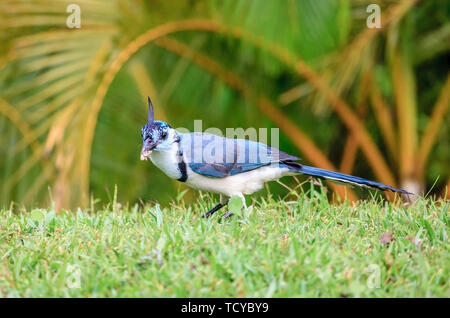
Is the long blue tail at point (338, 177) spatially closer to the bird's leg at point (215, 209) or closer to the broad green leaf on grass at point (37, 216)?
the bird's leg at point (215, 209)

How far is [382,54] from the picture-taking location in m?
7.73

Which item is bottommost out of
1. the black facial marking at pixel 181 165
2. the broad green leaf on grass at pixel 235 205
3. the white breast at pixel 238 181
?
the broad green leaf on grass at pixel 235 205

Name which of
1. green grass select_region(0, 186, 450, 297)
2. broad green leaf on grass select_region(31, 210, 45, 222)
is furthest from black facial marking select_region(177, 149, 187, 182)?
broad green leaf on grass select_region(31, 210, 45, 222)

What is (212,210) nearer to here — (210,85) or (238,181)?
(238,181)

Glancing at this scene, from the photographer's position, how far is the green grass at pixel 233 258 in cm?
303

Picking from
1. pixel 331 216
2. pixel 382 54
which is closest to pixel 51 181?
pixel 331 216

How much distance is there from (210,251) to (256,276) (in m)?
0.33

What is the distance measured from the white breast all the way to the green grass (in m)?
0.46

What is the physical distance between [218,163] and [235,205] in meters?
0.48

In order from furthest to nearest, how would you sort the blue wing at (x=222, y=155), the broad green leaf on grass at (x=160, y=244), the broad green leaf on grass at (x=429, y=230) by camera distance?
the blue wing at (x=222, y=155) < the broad green leaf on grass at (x=429, y=230) < the broad green leaf on grass at (x=160, y=244)

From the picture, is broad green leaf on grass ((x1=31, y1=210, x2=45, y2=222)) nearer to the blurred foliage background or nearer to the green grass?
the green grass

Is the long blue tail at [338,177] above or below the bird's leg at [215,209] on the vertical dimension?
above

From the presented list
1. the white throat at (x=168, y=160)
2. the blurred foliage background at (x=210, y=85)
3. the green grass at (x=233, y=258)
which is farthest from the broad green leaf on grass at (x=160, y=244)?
the blurred foliage background at (x=210, y=85)

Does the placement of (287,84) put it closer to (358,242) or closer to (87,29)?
(87,29)
